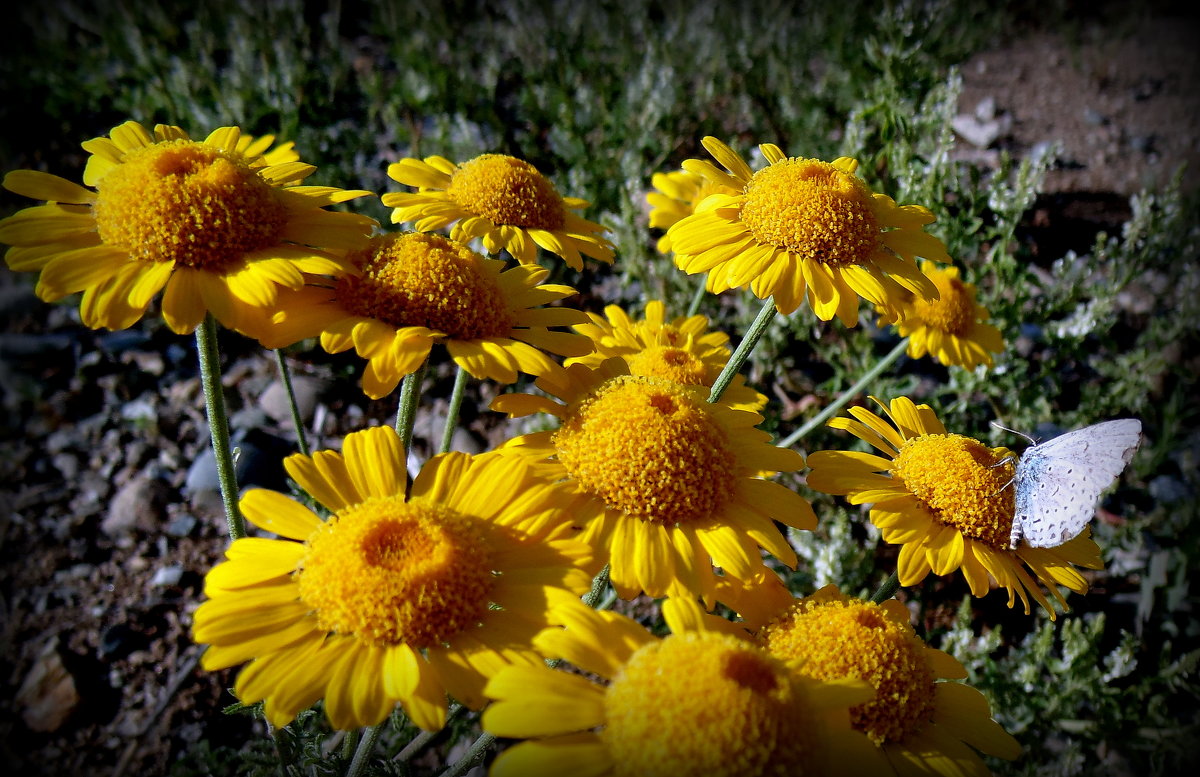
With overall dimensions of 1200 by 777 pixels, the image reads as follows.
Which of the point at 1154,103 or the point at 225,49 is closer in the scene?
the point at 225,49

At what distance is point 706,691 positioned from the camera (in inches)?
47.7

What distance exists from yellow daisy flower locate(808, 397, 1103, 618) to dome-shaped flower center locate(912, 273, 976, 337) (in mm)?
1053

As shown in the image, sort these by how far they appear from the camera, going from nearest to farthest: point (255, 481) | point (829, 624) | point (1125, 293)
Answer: point (829, 624) → point (255, 481) → point (1125, 293)

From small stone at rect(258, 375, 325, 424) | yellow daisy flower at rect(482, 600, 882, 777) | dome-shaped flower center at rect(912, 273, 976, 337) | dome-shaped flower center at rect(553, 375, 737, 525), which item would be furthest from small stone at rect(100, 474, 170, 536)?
dome-shaped flower center at rect(912, 273, 976, 337)

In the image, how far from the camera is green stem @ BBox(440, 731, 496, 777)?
1.62m

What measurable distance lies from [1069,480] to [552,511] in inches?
49.7

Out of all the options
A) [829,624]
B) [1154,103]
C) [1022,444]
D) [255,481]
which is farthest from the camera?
[1154,103]

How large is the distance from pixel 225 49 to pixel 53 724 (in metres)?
5.84

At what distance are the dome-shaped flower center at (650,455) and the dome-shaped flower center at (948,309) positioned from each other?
162 centimetres

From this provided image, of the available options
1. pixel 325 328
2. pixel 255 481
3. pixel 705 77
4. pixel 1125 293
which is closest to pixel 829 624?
pixel 325 328

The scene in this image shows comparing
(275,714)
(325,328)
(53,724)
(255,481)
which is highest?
(325,328)

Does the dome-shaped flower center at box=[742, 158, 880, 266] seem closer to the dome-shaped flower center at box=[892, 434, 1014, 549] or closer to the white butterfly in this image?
the dome-shaped flower center at box=[892, 434, 1014, 549]

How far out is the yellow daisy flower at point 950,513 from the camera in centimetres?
182

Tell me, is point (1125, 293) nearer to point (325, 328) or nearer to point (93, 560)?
point (325, 328)
